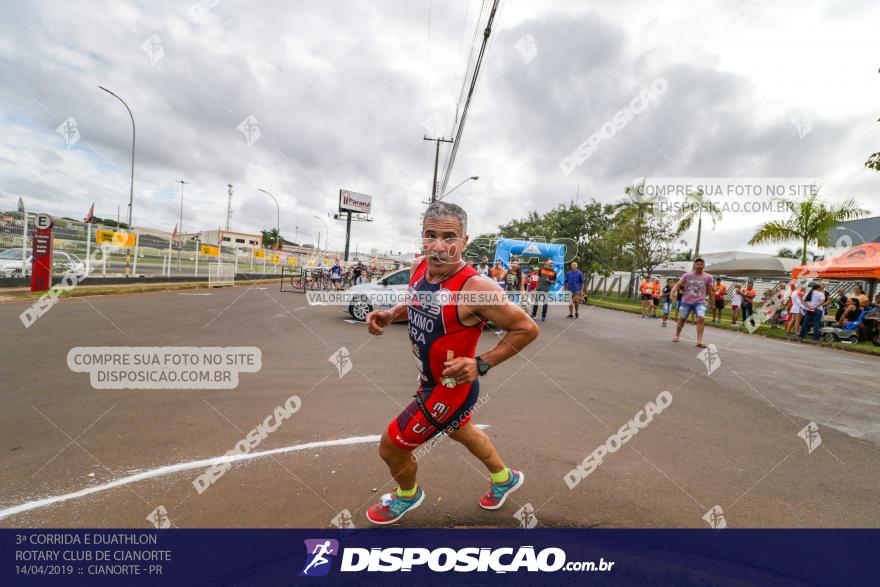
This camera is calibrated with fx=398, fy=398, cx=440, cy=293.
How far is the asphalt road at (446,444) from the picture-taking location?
250 cm

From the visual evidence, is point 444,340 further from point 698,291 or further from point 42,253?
point 42,253

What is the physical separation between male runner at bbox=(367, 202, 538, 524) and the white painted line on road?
114cm

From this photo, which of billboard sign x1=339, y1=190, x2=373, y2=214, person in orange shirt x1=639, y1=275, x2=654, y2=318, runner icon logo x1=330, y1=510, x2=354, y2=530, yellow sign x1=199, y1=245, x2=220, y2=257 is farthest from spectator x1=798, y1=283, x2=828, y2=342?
billboard sign x1=339, y1=190, x2=373, y2=214

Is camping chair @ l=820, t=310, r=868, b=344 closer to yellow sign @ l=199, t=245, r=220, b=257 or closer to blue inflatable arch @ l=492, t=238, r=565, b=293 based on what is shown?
blue inflatable arch @ l=492, t=238, r=565, b=293

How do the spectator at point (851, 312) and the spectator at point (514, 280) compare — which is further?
the spectator at point (514, 280)

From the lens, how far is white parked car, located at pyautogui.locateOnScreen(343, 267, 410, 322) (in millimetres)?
10562

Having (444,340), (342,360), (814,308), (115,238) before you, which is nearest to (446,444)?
(444,340)

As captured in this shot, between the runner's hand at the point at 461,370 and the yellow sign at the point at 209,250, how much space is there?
25.3 meters

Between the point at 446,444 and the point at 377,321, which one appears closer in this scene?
the point at 377,321

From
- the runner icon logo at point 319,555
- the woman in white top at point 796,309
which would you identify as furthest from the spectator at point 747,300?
the runner icon logo at point 319,555

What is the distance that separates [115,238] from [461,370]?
20.4 meters

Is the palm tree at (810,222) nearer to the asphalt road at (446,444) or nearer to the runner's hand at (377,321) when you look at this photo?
the asphalt road at (446,444)

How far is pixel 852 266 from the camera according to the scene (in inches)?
539

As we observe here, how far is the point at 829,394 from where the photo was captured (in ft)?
18.3
